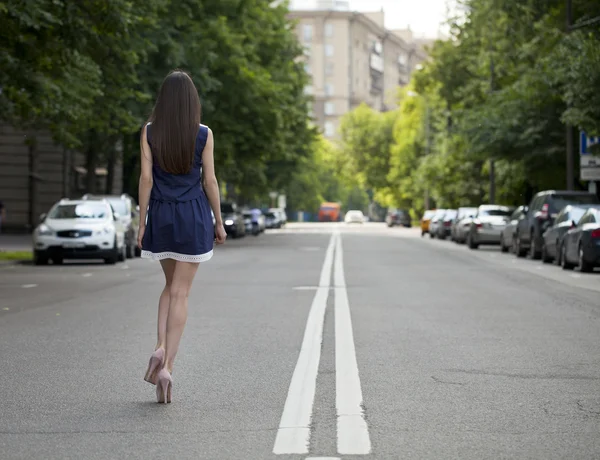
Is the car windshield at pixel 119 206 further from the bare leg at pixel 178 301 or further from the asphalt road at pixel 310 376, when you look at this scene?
the bare leg at pixel 178 301

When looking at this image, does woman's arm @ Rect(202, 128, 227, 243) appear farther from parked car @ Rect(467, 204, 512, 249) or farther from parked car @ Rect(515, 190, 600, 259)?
parked car @ Rect(467, 204, 512, 249)

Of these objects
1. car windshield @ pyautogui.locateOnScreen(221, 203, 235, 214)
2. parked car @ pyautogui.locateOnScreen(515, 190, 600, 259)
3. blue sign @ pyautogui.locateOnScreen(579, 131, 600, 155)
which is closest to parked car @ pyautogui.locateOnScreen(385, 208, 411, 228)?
car windshield @ pyautogui.locateOnScreen(221, 203, 235, 214)

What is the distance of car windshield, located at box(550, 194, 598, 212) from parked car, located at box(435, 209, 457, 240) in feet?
81.3

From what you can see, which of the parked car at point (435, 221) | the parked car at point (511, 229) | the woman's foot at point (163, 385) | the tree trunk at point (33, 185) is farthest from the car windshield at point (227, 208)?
the woman's foot at point (163, 385)

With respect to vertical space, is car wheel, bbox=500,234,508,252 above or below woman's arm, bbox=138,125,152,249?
below

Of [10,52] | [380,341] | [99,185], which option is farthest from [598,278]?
[99,185]

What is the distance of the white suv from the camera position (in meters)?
30.5

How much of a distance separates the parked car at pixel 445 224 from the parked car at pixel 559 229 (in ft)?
88.8

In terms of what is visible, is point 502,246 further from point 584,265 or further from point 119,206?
point 584,265

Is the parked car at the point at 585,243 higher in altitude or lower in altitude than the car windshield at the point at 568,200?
lower

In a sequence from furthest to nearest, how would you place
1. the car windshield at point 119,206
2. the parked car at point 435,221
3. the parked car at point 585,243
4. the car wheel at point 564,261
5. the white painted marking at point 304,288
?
the parked car at point 435,221
the car windshield at point 119,206
the car wheel at point 564,261
the parked car at point 585,243
the white painted marking at point 304,288

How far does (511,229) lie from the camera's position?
3966 cm

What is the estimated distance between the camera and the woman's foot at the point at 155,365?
26.0ft

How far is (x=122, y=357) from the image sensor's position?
10.6 metres
